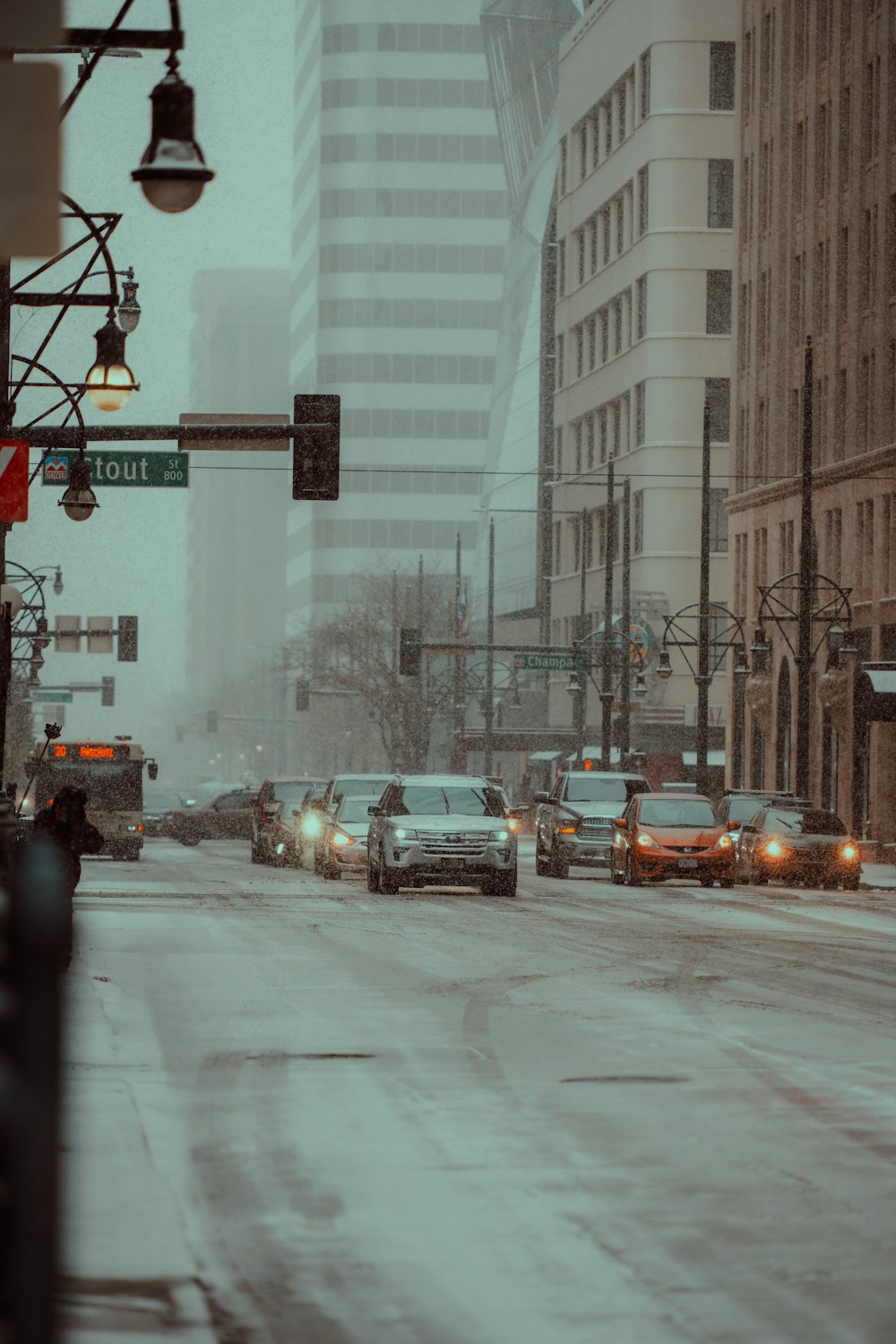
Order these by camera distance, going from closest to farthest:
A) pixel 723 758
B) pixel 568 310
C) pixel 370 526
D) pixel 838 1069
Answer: pixel 838 1069 < pixel 723 758 < pixel 568 310 < pixel 370 526

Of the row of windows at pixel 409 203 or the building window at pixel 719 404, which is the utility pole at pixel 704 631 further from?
the row of windows at pixel 409 203

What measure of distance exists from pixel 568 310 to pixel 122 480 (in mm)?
74648

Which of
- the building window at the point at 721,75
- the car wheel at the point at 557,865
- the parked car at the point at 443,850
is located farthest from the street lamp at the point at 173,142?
the building window at the point at 721,75

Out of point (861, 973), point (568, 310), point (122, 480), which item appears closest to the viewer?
point (861, 973)

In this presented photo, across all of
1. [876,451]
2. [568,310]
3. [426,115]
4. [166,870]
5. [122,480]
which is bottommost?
[166,870]

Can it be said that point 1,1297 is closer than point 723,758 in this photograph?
Yes

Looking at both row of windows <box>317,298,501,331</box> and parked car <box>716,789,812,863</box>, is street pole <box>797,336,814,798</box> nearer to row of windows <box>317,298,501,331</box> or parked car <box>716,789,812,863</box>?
parked car <box>716,789,812,863</box>

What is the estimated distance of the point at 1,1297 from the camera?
105 inches

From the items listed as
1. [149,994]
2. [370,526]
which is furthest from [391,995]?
[370,526]

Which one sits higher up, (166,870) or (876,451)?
(876,451)

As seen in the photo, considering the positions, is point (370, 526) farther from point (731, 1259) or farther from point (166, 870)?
point (731, 1259)

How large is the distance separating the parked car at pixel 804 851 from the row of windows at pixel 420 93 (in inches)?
5814

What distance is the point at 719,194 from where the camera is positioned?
A: 91.5 meters

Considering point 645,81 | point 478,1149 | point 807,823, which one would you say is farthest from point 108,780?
point 645,81
